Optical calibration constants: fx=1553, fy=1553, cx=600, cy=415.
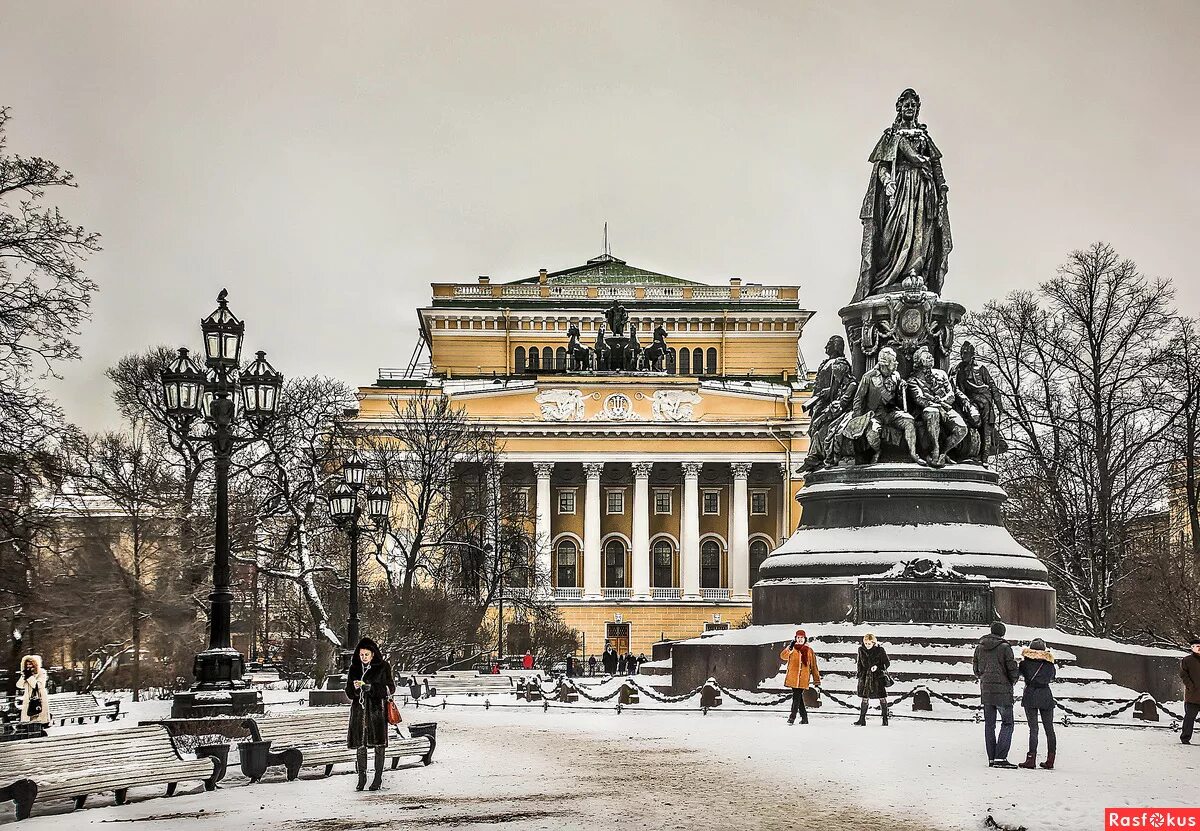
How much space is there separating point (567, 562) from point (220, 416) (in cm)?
6821

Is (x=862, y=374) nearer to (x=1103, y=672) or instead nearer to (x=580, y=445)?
(x=1103, y=672)

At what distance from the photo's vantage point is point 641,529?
8206 centimetres

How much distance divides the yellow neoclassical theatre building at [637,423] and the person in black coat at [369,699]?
200ft

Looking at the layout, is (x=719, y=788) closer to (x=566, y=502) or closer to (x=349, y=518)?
(x=349, y=518)

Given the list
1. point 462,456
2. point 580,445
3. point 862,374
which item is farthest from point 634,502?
point 862,374

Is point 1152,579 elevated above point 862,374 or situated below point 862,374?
below

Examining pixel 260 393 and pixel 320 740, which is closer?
pixel 320 740

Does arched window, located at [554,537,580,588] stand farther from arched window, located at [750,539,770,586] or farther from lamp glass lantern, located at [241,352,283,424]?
lamp glass lantern, located at [241,352,283,424]

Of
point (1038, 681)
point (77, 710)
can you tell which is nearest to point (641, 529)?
point (77, 710)

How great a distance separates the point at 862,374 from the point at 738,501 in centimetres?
5518

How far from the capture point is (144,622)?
1476 inches

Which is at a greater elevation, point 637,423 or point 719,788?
point 637,423

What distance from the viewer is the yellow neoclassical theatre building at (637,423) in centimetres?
7931

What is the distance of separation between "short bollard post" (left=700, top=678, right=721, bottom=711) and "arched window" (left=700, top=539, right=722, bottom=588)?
63.3 meters
